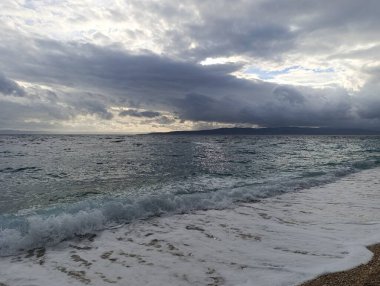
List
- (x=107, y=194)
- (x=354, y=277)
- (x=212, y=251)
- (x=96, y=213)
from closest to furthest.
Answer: (x=354, y=277) → (x=212, y=251) → (x=96, y=213) → (x=107, y=194)

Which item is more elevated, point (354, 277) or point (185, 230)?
point (354, 277)

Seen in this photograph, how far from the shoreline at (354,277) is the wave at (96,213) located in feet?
24.1

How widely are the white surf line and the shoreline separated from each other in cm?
25

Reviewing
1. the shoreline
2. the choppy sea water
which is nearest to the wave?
the choppy sea water

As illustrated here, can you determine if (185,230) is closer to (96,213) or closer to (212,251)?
(212,251)

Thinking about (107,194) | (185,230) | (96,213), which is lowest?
(107,194)

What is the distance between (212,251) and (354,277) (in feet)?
11.4

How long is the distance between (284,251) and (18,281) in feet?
21.4

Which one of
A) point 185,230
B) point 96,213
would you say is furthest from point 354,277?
point 96,213

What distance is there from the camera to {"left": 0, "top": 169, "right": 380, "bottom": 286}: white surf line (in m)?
7.02

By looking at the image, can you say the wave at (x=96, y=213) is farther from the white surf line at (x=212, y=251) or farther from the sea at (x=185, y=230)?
the white surf line at (x=212, y=251)

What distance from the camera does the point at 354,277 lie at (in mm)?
6602

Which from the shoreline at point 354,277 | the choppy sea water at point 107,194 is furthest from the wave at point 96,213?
the shoreline at point 354,277

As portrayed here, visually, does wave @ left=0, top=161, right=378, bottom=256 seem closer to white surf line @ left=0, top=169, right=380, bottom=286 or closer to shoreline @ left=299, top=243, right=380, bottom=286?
white surf line @ left=0, top=169, right=380, bottom=286
